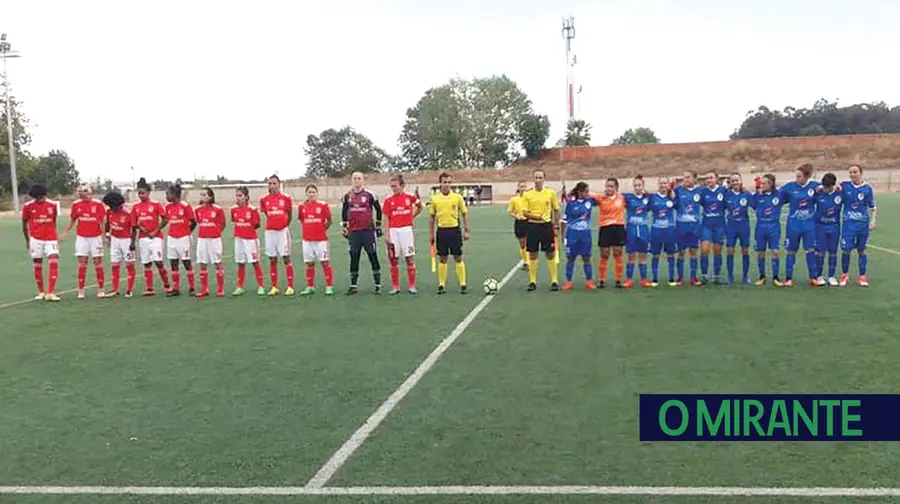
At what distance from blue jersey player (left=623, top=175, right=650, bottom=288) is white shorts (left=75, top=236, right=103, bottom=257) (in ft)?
27.6

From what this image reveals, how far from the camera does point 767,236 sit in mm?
13211

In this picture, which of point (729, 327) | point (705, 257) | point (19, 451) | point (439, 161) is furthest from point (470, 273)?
point (439, 161)

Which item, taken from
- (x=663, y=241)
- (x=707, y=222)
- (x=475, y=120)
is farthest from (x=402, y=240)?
(x=475, y=120)

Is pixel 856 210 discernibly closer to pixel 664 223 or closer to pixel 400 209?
pixel 664 223

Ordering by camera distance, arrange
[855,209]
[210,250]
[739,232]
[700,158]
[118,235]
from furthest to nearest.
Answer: [700,158] → [118,235] → [210,250] → [739,232] → [855,209]

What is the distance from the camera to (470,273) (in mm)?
16016

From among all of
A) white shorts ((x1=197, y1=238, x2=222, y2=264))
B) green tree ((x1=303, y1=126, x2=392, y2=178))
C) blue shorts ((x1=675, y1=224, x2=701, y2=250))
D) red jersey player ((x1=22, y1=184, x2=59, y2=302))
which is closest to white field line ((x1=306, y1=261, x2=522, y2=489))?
blue shorts ((x1=675, y1=224, x2=701, y2=250))

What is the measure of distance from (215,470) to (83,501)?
0.75 m

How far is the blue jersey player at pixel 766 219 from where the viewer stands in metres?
13.1

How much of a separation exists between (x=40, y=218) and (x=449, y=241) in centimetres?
636

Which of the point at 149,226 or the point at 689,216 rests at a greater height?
the point at 149,226

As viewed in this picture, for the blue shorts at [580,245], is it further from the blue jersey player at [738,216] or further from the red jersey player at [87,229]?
the red jersey player at [87,229]

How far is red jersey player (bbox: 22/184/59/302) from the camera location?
13.5 meters

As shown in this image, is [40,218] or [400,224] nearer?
[400,224]
